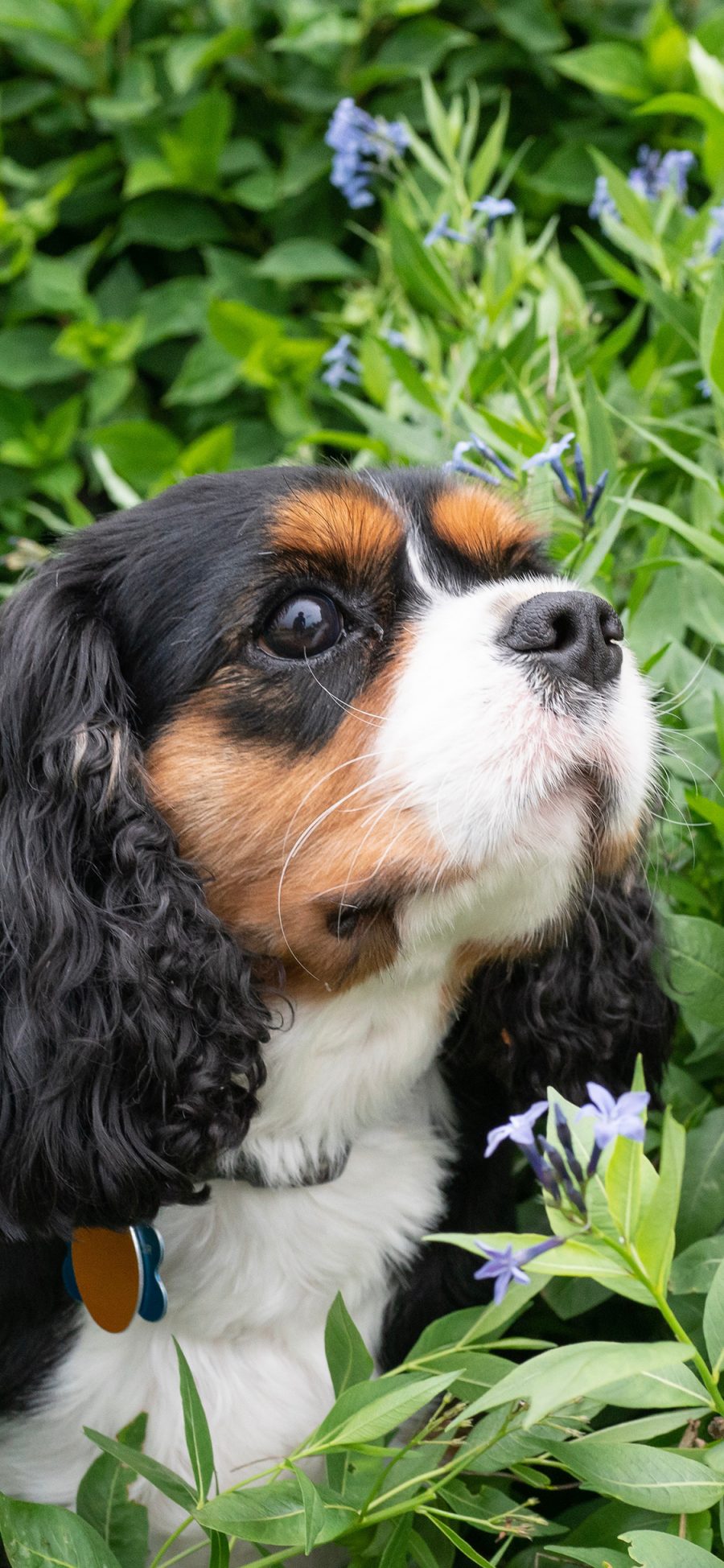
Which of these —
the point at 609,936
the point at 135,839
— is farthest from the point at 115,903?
the point at 609,936

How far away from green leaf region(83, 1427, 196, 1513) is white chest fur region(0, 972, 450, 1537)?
38 cm

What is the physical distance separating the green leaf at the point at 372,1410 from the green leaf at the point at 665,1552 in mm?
215

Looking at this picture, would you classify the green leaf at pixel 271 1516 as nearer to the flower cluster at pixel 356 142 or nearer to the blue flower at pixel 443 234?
the blue flower at pixel 443 234

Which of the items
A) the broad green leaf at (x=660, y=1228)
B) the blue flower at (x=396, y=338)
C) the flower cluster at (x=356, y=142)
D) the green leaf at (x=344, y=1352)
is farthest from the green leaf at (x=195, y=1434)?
the flower cluster at (x=356, y=142)

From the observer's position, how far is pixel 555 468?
2.22 meters

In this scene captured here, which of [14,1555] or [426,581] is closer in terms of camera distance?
[14,1555]

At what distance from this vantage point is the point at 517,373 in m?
2.84

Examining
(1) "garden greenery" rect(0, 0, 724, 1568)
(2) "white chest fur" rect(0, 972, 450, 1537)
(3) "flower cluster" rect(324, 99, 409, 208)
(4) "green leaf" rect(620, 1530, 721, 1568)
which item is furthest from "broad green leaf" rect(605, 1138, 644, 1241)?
(3) "flower cluster" rect(324, 99, 409, 208)

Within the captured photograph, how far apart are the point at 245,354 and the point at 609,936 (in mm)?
1845

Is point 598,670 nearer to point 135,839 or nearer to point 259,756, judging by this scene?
point 259,756

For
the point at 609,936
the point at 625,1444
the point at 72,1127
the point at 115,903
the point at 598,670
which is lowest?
the point at 609,936

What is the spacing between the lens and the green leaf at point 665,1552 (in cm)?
134

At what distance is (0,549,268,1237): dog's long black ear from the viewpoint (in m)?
1.76

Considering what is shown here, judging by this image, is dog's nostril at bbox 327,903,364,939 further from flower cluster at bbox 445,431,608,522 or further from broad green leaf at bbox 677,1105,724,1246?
flower cluster at bbox 445,431,608,522
